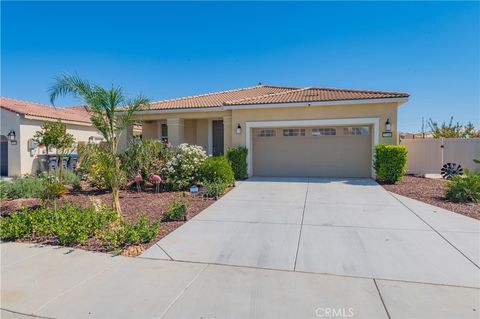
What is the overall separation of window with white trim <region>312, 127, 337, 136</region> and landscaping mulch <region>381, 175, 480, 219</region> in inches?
139

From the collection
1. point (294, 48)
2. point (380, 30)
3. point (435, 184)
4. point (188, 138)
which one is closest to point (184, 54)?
point (188, 138)

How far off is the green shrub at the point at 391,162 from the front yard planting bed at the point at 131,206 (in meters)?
7.39

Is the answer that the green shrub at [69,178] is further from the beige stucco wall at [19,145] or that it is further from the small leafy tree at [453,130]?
the small leafy tree at [453,130]

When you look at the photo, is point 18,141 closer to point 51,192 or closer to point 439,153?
point 51,192

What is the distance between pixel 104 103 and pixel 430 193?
10.5 meters

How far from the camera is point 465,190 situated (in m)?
7.84

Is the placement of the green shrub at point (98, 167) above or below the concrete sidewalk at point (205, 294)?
above

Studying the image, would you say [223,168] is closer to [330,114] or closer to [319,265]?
[330,114]

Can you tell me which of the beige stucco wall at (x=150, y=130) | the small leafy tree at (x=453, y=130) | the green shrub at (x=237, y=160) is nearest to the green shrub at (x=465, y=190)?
the green shrub at (x=237, y=160)

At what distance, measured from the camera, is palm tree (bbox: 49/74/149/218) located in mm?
6422

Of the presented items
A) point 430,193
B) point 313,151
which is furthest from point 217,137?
point 430,193

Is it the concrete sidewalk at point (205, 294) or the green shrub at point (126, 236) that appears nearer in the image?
the concrete sidewalk at point (205, 294)

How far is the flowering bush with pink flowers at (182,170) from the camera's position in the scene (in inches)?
401

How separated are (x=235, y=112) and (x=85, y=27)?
24.6 feet
